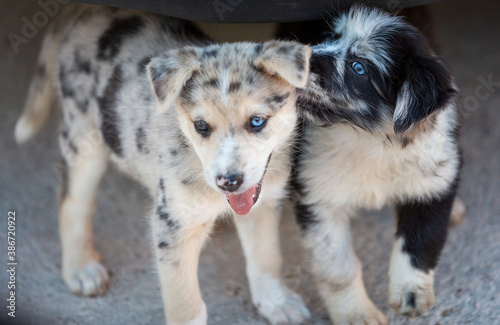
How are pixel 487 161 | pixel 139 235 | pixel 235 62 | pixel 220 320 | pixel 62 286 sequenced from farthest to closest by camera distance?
pixel 487 161, pixel 139 235, pixel 62 286, pixel 220 320, pixel 235 62

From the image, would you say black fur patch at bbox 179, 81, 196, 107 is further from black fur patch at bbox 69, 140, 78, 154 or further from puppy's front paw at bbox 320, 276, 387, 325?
puppy's front paw at bbox 320, 276, 387, 325

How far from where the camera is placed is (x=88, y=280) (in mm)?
4297

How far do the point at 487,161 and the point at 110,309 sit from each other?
3.52m

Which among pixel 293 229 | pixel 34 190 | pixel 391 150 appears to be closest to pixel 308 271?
pixel 293 229

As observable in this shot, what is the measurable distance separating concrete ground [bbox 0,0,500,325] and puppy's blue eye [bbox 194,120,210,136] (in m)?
1.53

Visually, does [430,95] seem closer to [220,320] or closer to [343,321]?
[343,321]

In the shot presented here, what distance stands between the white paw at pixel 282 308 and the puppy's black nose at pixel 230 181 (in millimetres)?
1377

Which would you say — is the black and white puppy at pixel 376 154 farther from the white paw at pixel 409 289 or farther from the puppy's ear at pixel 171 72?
the puppy's ear at pixel 171 72

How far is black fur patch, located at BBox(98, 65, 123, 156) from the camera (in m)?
3.93

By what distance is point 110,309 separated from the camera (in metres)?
4.14

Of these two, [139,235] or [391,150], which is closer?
[391,150]

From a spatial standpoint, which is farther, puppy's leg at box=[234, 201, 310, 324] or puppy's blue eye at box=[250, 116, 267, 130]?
puppy's leg at box=[234, 201, 310, 324]

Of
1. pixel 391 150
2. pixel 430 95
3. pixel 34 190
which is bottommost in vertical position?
pixel 34 190

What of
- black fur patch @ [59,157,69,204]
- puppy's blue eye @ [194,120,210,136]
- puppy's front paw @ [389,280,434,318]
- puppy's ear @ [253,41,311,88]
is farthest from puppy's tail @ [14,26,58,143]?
puppy's front paw @ [389,280,434,318]
